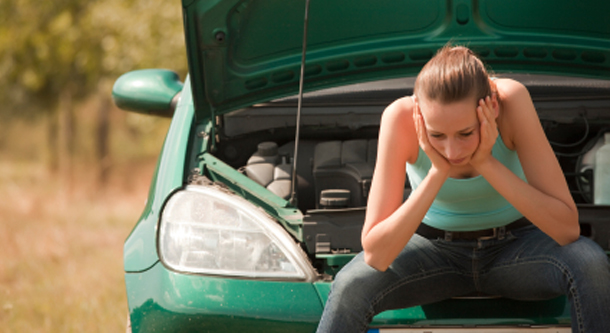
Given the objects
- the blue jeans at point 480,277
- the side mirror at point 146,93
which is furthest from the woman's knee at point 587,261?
the side mirror at point 146,93

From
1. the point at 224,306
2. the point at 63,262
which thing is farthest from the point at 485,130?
the point at 63,262

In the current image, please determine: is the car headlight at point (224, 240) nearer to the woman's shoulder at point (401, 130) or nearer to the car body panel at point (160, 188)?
the car body panel at point (160, 188)

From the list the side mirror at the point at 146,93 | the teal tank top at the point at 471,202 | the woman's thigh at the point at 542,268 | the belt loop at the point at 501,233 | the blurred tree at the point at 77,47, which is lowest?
the woman's thigh at the point at 542,268

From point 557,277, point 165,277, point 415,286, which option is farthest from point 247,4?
point 557,277

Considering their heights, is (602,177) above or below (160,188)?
below

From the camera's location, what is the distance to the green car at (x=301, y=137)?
1.75m

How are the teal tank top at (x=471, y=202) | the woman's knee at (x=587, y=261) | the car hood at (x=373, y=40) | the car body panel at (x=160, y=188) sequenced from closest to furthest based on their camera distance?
1. the woman's knee at (x=587, y=261)
2. the teal tank top at (x=471, y=202)
3. the car body panel at (x=160, y=188)
4. the car hood at (x=373, y=40)

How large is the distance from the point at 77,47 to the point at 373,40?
9720 millimetres

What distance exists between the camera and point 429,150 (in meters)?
1.67

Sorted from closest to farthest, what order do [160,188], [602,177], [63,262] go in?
[160,188] < [602,177] < [63,262]

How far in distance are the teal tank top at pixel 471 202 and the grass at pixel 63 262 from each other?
1.82 meters

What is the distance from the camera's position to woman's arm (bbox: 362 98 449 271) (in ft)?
5.50

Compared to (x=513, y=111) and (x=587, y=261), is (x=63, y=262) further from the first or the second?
(x=587, y=261)

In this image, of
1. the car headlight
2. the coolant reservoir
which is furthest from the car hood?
Answer: the car headlight
